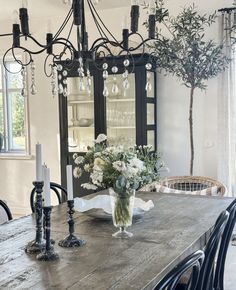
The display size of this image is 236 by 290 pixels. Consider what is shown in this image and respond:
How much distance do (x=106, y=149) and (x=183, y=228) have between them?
2.15 ft

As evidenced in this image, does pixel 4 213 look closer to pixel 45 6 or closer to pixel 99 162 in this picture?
pixel 99 162

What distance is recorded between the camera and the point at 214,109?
4969 millimetres

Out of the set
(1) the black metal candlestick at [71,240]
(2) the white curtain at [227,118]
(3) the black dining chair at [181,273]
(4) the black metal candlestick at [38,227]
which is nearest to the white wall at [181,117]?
(2) the white curtain at [227,118]

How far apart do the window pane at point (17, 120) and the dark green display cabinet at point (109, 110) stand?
111 cm

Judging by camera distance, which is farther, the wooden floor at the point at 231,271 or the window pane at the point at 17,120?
the window pane at the point at 17,120

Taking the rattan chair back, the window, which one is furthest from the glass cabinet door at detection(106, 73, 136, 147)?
the window

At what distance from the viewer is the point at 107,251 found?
2.01m

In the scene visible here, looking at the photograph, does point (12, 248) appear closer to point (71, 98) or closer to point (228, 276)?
point (228, 276)

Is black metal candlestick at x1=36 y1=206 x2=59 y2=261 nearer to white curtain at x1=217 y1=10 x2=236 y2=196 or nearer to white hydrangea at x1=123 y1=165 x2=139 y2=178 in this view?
white hydrangea at x1=123 y1=165 x2=139 y2=178

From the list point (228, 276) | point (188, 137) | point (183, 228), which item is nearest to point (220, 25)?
point (188, 137)

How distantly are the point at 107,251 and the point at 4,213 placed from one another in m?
1.23

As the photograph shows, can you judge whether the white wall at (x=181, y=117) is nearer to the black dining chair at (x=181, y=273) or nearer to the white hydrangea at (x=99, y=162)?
the white hydrangea at (x=99, y=162)

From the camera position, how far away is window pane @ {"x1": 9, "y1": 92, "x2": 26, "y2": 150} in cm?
627

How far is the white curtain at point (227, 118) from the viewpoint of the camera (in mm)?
4695
